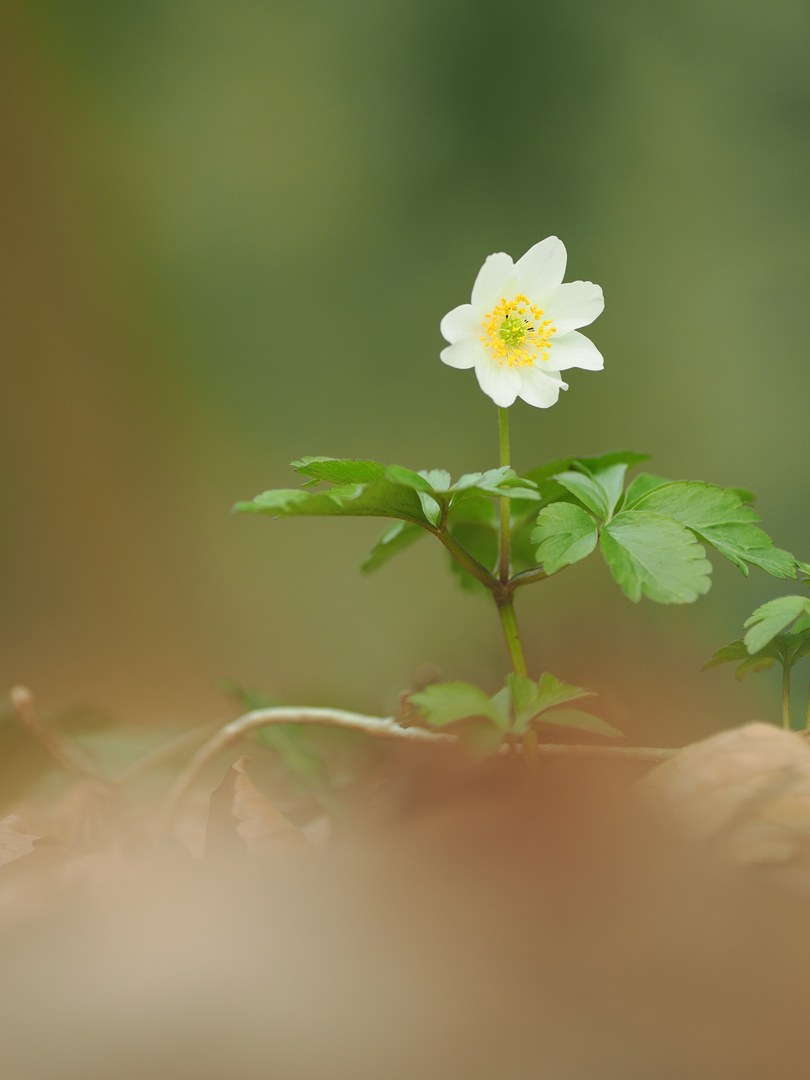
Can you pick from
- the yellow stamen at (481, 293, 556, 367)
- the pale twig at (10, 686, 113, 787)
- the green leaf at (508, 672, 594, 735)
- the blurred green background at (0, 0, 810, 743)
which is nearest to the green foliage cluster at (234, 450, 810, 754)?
the green leaf at (508, 672, 594, 735)

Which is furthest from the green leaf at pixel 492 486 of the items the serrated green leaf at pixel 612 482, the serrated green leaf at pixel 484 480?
the serrated green leaf at pixel 612 482

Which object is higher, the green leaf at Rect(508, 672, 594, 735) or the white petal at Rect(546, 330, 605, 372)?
the white petal at Rect(546, 330, 605, 372)

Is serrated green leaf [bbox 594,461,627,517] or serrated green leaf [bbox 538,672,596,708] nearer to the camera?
serrated green leaf [bbox 538,672,596,708]

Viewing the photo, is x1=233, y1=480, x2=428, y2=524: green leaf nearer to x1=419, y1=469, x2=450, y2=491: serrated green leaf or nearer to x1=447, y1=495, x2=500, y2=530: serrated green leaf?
x1=419, y1=469, x2=450, y2=491: serrated green leaf

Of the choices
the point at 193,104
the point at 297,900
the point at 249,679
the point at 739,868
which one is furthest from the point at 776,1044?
the point at 193,104

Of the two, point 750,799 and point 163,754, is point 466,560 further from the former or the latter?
point 163,754

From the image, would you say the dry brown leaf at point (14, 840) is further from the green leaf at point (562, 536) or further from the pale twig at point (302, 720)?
the green leaf at point (562, 536)

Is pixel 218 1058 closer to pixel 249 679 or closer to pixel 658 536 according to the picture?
pixel 658 536
